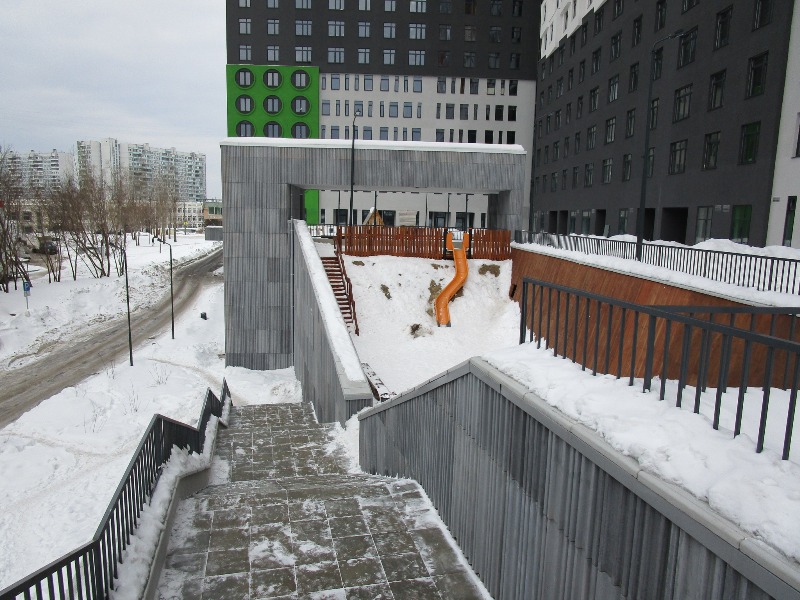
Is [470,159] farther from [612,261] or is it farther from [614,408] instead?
[614,408]

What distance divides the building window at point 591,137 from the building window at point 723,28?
50.2 feet

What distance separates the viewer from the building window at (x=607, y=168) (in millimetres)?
40838

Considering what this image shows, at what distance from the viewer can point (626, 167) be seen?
126 feet

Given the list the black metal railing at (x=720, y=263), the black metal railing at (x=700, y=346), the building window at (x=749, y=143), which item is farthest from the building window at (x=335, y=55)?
the black metal railing at (x=700, y=346)

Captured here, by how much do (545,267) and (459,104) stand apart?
143 feet

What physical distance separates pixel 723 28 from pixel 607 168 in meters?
14.2

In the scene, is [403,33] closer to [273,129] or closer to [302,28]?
[302,28]

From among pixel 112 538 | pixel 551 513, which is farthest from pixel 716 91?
pixel 112 538

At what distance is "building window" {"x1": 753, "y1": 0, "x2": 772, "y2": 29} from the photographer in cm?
2419

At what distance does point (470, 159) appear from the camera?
80.6 ft

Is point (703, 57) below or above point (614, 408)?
above

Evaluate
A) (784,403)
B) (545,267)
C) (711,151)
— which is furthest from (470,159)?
(784,403)

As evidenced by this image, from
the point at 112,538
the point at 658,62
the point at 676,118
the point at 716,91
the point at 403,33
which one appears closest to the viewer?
the point at 112,538

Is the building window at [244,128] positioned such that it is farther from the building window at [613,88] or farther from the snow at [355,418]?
the building window at [613,88]
